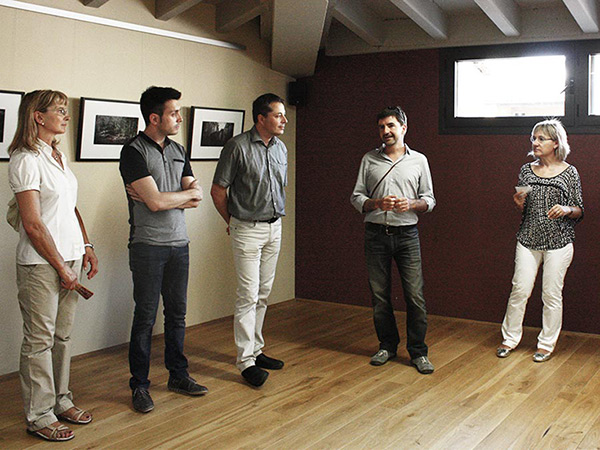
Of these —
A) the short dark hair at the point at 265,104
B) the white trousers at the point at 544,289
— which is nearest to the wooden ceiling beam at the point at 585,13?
the white trousers at the point at 544,289

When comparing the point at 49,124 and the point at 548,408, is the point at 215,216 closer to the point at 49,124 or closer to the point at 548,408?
the point at 49,124

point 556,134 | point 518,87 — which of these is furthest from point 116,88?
point 518,87

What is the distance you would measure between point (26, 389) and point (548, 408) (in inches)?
111

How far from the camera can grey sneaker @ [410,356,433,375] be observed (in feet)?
14.9

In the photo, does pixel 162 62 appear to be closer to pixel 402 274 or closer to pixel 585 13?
pixel 402 274

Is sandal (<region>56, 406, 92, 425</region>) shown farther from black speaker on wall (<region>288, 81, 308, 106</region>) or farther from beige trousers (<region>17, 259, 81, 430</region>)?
black speaker on wall (<region>288, 81, 308, 106</region>)

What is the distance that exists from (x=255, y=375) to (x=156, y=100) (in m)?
1.75

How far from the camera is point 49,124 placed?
135 inches

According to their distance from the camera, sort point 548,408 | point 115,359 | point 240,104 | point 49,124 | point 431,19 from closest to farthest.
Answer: point 49,124 → point 548,408 → point 115,359 → point 431,19 → point 240,104

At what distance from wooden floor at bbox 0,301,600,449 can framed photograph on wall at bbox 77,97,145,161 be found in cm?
144

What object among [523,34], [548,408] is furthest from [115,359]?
[523,34]

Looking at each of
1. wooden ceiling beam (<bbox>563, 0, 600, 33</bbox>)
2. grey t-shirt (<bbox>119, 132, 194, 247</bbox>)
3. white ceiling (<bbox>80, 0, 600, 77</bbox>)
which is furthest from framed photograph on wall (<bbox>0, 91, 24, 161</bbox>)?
wooden ceiling beam (<bbox>563, 0, 600, 33</bbox>)

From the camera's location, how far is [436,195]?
6184mm

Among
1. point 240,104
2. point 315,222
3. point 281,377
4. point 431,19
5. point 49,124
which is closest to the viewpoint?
point 49,124
